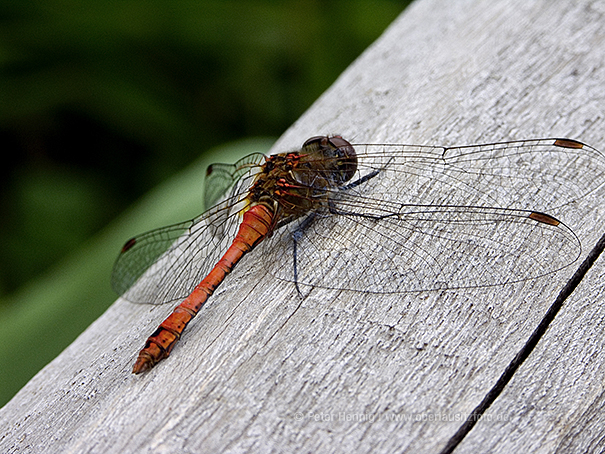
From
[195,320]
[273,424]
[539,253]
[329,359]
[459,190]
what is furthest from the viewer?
[459,190]

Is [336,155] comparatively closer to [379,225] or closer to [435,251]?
[379,225]

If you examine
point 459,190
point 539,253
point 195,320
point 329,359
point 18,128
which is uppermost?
point 18,128

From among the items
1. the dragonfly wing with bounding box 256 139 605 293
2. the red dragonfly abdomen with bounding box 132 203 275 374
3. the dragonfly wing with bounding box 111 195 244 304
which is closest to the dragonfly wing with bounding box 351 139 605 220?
the dragonfly wing with bounding box 256 139 605 293

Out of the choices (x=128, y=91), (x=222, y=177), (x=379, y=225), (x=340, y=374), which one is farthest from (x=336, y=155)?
(x=128, y=91)

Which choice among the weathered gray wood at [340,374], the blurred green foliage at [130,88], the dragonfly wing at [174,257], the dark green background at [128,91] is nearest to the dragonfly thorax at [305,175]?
the dragonfly wing at [174,257]

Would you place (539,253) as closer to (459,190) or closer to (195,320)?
(459,190)

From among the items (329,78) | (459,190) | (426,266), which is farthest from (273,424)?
(329,78)
